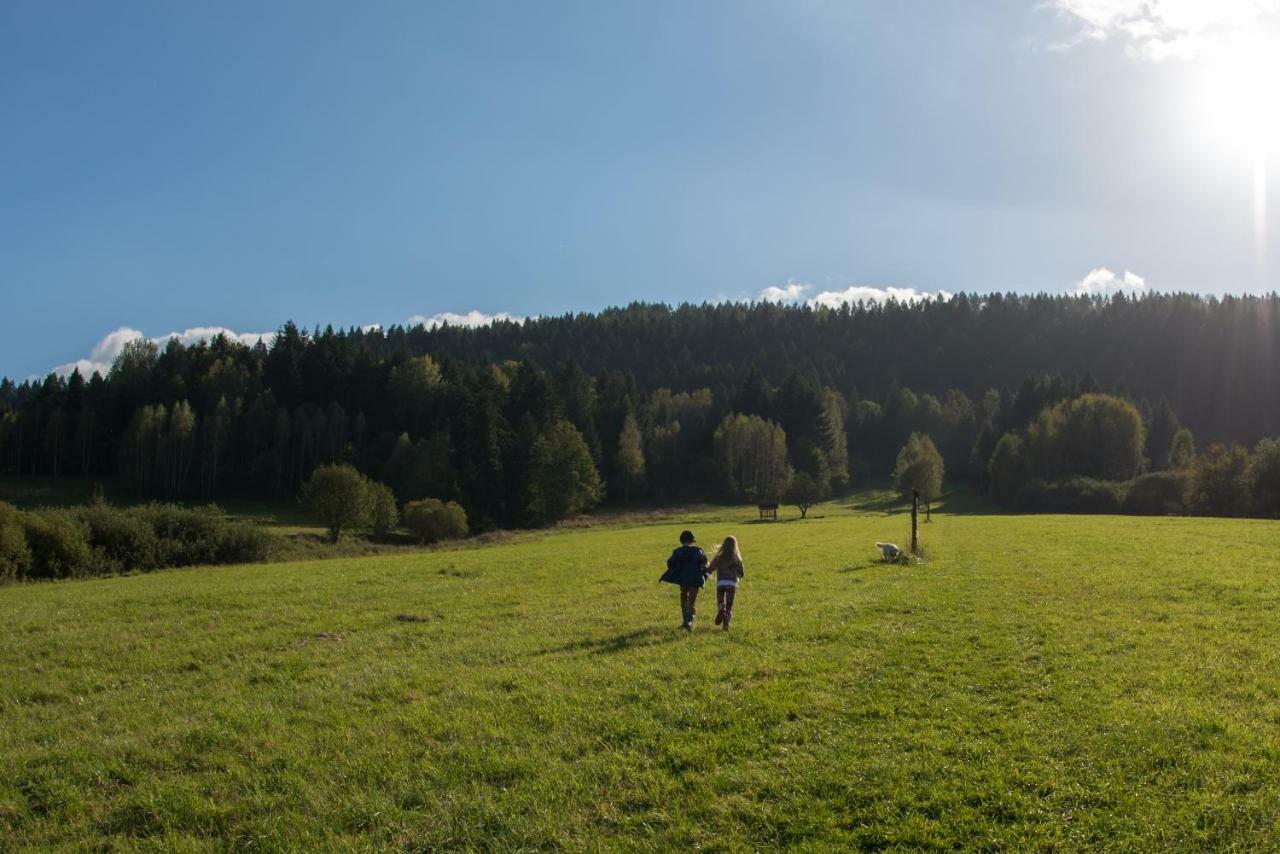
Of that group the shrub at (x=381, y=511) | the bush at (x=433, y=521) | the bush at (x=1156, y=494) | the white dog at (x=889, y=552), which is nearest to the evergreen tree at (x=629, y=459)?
the shrub at (x=381, y=511)

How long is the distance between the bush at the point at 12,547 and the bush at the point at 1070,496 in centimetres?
9352

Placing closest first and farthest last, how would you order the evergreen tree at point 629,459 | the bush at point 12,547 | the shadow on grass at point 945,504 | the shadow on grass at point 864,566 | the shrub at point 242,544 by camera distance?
the shadow on grass at point 864,566 < the bush at point 12,547 < the shrub at point 242,544 < the shadow on grass at point 945,504 < the evergreen tree at point 629,459

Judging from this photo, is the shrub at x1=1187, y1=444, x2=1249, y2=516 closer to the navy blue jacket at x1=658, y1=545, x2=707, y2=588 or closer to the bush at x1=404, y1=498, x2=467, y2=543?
the bush at x1=404, y1=498, x2=467, y2=543

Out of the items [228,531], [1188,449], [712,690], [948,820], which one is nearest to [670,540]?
[228,531]

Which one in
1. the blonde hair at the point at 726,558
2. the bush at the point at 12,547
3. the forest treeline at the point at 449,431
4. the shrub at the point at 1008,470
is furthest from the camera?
Result: the shrub at the point at 1008,470

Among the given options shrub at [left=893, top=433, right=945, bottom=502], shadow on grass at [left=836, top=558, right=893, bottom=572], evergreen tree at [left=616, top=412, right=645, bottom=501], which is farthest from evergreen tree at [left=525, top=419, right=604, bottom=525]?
shadow on grass at [left=836, top=558, right=893, bottom=572]

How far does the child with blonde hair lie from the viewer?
17.2 meters

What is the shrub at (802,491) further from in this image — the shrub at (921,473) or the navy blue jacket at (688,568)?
the navy blue jacket at (688,568)

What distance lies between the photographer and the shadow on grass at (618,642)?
601 inches

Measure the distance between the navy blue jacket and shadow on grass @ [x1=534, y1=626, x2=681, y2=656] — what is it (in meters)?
1.14

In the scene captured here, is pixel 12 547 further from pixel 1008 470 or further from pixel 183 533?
pixel 1008 470

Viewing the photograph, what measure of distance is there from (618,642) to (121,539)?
4321 cm

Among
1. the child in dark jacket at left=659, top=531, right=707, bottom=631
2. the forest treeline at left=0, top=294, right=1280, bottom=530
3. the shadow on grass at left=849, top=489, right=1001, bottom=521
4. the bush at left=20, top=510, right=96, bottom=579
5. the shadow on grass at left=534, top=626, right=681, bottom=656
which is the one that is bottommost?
the shadow on grass at left=849, top=489, right=1001, bottom=521

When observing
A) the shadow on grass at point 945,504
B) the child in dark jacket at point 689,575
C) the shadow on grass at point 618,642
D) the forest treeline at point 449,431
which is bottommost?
the shadow on grass at point 945,504
